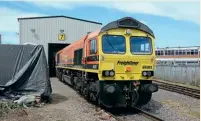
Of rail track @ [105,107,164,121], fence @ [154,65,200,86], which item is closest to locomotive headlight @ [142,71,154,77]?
rail track @ [105,107,164,121]

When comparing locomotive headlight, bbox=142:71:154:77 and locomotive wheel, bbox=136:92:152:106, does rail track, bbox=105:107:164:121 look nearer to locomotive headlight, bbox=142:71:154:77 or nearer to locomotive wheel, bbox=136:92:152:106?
locomotive wheel, bbox=136:92:152:106

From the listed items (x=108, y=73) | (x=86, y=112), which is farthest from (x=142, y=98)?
(x=86, y=112)

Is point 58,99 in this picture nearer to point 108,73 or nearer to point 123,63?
point 108,73

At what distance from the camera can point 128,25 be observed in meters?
11.7

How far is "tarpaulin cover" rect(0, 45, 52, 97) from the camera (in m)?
13.1

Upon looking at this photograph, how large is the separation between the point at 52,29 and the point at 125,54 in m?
23.7

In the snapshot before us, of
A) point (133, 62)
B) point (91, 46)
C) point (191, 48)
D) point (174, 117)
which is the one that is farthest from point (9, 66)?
point (191, 48)

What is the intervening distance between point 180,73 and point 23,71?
17062mm

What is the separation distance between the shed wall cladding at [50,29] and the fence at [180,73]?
375 inches

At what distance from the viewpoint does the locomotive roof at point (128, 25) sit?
449 inches

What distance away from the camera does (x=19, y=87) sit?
1312cm

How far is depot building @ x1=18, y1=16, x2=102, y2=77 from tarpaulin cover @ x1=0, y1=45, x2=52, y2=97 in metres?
19.6

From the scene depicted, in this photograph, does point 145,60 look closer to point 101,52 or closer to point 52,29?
point 101,52

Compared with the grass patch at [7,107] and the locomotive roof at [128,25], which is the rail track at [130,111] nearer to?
the locomotive roof at [128,25]
